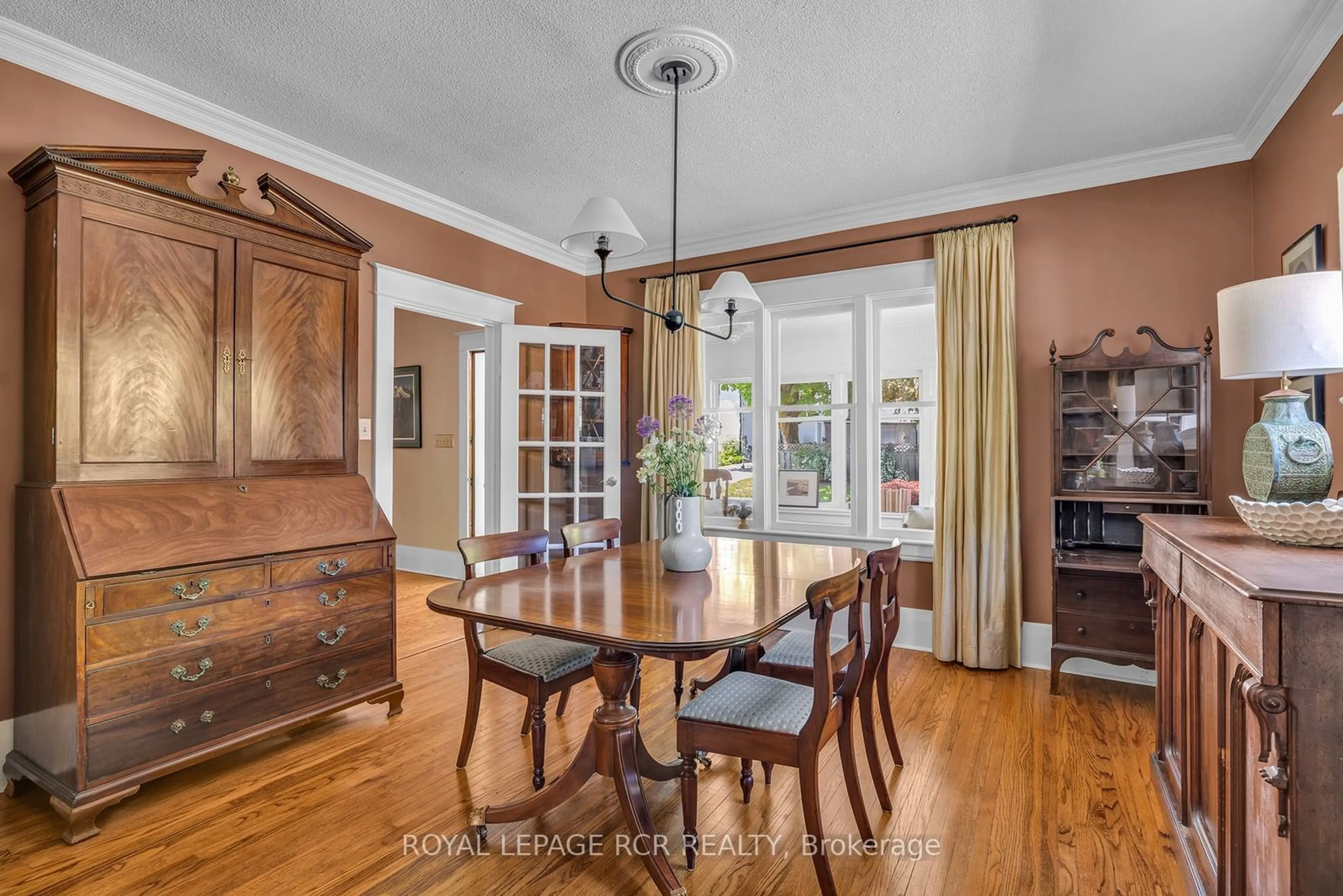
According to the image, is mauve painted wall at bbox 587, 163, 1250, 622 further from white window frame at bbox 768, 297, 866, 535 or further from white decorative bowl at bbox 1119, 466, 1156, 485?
white window frame at bbox 768, 297, 866, 535

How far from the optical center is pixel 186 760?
2.20 m

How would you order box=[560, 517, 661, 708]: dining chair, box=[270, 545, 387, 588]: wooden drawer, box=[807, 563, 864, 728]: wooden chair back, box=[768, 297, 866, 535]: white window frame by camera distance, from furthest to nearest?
box=[768, 297, 866, 535]: white window frame < box=[560, 517, 661, 708]: dining chair < box=[270, 545, 387, 588]: wooden drawer < box=[807, 563, 864, 728]: wooden chair back

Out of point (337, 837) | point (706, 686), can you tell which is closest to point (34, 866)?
point (337, 837)

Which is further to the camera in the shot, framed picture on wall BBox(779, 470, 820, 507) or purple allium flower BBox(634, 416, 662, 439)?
framed picture on wall BBox(779, 470, 820, 507)

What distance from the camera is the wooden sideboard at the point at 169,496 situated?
207cm

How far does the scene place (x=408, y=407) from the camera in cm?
627

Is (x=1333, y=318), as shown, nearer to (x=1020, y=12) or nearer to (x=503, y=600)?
(x=1020, y=12)

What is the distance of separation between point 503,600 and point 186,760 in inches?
53.8

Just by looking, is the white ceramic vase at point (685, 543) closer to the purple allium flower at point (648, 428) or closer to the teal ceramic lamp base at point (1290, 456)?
the purple allium flower at point (648, 428)

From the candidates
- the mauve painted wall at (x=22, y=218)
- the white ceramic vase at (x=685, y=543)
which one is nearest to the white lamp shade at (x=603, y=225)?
the white ceramic vase at (x=685, y=543)

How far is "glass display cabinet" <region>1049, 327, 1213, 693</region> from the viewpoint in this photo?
3.05m

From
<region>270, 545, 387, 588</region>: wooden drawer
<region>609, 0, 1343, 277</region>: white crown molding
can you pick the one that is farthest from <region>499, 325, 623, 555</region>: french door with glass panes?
<region>270, 545, 387, 588</region>: wooden drawer

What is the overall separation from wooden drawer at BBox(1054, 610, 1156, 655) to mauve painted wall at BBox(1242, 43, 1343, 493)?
3.55 feet

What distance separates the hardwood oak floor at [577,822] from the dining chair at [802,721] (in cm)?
17
